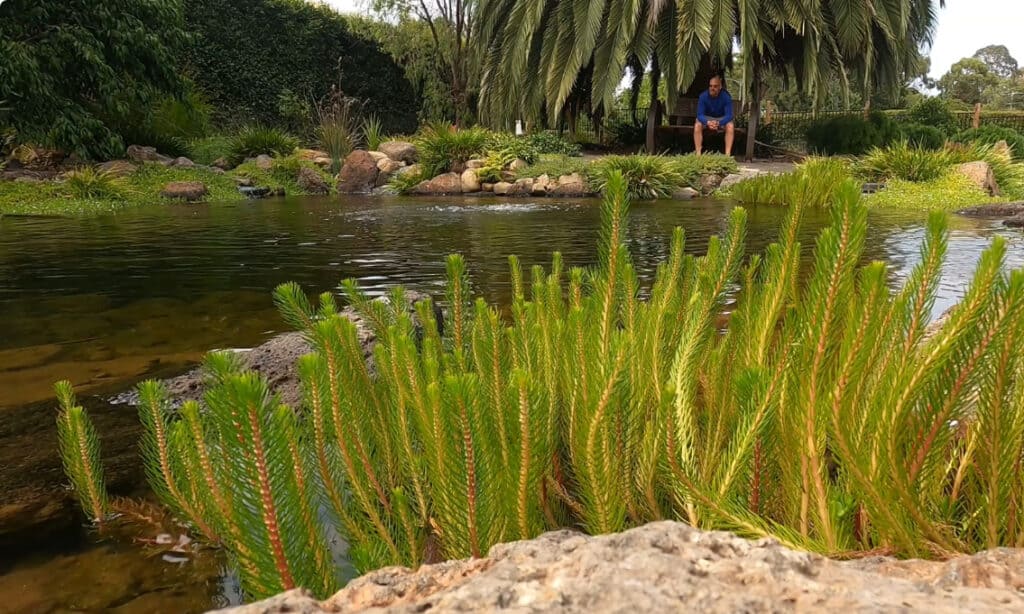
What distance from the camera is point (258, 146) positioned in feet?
62.4

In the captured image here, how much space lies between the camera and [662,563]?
2.96ft

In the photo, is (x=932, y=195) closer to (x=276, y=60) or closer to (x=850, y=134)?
(x=850, y=134)

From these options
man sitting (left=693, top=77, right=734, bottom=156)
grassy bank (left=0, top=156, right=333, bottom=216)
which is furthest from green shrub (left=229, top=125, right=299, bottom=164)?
man sitting (left=693, top=77, right=734, bottom=156)

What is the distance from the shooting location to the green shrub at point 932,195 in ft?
38.0

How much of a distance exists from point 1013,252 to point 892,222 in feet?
9.69

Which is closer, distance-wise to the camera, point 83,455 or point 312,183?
point 83,455

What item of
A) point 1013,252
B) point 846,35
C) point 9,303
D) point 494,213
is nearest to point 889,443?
point 9,303

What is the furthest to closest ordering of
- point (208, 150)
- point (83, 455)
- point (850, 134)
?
1. point (850, 134)
2. point (208, 150)
3. point (83, 455)

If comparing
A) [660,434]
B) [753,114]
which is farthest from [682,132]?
[660,434]

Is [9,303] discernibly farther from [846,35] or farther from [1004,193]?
[846,35]

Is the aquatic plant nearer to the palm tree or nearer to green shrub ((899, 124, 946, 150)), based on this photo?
the palm tree

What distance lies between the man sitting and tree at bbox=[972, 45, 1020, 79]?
366 ft

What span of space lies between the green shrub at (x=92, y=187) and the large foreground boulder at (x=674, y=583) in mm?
14756

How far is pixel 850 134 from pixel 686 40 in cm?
678
